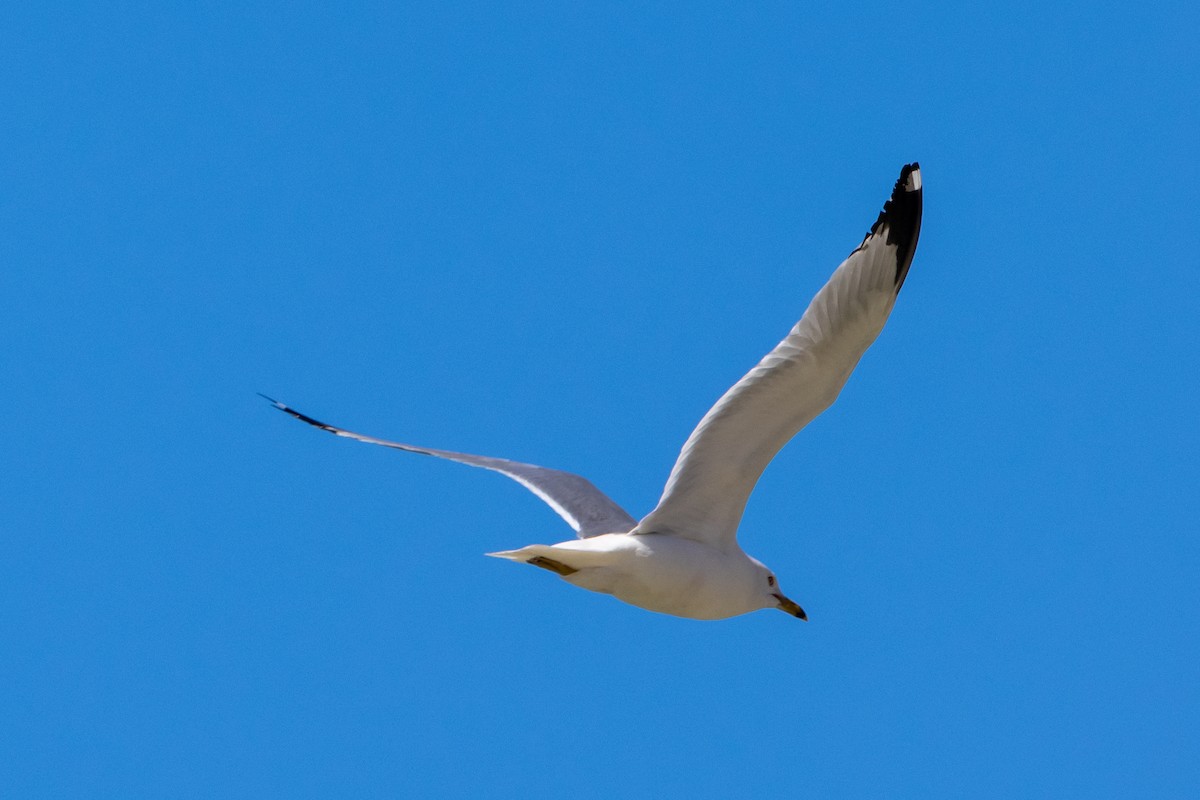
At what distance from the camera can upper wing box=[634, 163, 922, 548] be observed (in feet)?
26.1

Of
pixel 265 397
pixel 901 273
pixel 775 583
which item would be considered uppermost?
pixel 265 397

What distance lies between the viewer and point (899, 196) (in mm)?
8109

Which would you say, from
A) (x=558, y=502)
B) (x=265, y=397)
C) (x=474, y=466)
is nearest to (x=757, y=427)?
(x=558, y=502)

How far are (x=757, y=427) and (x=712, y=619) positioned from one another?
135 centimetres

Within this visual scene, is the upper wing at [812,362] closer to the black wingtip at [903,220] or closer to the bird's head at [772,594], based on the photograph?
the black wingtip at [903,220]

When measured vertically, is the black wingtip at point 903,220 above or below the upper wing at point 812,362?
above

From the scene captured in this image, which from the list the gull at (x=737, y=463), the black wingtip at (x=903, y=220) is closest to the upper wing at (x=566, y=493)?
the gull at (x=737, y=463)

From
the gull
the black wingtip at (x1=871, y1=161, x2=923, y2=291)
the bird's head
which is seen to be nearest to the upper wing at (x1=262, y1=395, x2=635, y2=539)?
the gull

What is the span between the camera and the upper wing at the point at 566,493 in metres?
9.47

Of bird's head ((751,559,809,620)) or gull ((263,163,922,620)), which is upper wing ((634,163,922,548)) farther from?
bird's head ((751,559,809,620))

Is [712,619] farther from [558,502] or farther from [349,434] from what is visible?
[349,434]

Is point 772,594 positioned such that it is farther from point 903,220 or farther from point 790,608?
point 903,220

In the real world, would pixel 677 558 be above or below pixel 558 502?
below

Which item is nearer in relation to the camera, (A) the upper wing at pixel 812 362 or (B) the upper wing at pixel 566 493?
(A) the upper wing at pixel 812 362
